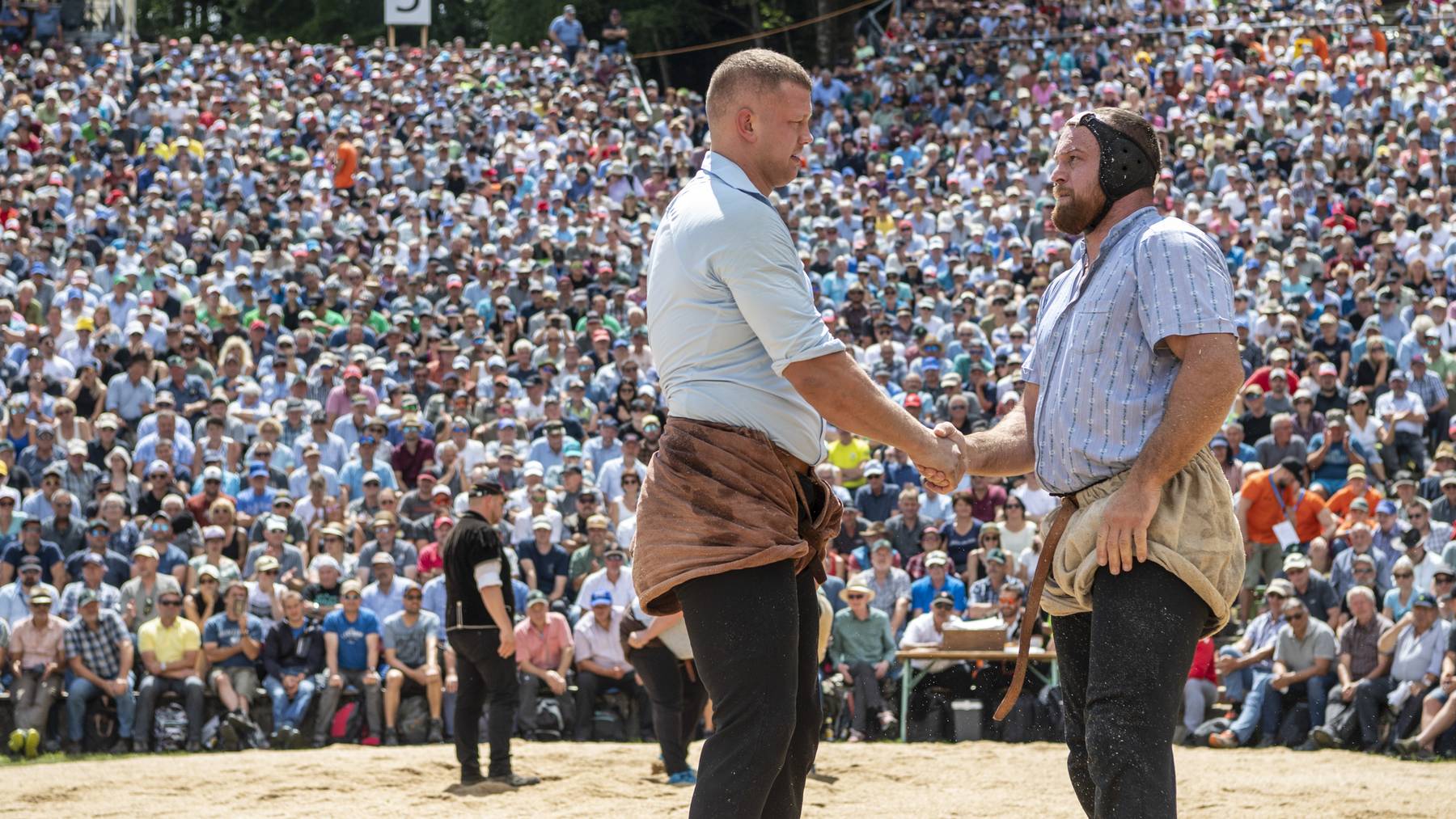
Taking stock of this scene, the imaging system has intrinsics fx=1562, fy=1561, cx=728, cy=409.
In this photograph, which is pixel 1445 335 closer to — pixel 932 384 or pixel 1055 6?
pixel 932 384

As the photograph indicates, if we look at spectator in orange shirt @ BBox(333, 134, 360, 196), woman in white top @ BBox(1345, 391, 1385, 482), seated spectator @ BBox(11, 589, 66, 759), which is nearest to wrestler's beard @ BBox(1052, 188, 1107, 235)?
seated spectator @ BBox(11, 589, 66, 759)

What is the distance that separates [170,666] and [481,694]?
397 cm

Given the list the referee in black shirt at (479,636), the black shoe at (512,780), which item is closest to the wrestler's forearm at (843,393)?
the referee in black shirt at (479,636)

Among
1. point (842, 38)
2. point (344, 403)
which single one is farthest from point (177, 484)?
point (842, 38)

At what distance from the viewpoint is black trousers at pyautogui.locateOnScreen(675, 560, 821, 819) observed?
3451mm

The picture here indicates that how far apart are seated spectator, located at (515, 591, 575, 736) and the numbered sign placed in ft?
62.7

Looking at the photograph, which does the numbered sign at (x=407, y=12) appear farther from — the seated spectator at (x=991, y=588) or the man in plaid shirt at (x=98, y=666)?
the seated spectator at (x=991, y=588)

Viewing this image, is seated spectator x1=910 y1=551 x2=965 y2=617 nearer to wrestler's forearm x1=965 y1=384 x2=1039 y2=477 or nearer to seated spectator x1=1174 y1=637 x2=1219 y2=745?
seated spectator x1=1174 y1=637 x2=1219 y2=745

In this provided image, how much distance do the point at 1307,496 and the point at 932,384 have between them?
12.6 ft

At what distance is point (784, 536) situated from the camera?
11.7ft

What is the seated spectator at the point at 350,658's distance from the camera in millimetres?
11781

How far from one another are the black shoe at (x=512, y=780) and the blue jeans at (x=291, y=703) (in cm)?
340

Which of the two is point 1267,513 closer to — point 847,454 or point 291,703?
point 847,454

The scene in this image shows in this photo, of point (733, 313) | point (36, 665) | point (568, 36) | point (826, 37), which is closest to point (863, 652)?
point (36, 665)
